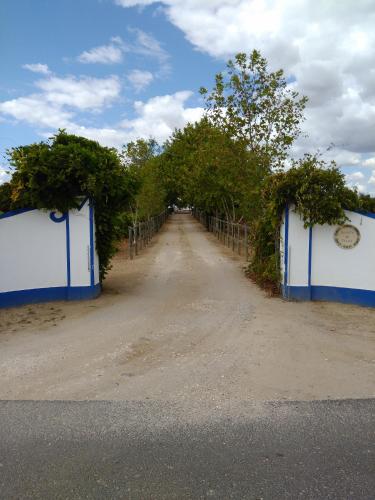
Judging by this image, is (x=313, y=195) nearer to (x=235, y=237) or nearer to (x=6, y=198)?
(x=6, y=198)

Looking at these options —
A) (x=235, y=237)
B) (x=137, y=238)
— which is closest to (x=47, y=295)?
(x=137, y=238)

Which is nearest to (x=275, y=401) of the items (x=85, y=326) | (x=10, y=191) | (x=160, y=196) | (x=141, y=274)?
(x=85, y=326)

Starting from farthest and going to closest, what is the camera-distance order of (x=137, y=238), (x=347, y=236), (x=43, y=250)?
(x=137, y=238)
(x=43, y=250)
(x=347, y=236)

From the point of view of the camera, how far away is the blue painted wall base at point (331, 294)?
814cm

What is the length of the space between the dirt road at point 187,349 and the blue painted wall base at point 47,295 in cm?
30

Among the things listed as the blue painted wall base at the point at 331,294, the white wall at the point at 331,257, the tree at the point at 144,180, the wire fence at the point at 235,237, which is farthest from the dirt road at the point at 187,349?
the tree at the point at 144,180

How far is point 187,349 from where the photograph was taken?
571 centimetres

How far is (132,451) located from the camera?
3227mm

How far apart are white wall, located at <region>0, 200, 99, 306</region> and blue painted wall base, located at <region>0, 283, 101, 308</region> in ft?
0.16

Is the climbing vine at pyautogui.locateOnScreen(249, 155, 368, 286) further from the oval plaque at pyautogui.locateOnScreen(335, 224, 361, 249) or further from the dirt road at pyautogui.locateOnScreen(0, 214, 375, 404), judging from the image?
the dirt road at pyautogui.locateOnScreen(0, 214, 375, 404)

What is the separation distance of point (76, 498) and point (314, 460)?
175 cm

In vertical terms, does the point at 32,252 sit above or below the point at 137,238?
above

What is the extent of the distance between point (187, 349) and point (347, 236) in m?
4.43

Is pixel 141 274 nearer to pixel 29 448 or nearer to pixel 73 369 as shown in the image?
pixel 73 369
